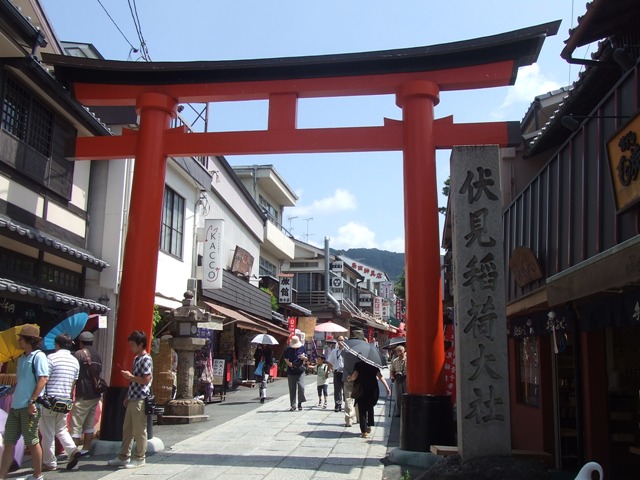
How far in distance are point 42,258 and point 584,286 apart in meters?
9.57

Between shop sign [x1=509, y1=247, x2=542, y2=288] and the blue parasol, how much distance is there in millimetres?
7462

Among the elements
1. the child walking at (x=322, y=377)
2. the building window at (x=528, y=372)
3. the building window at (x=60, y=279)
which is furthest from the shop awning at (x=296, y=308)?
the building window at (x=528, y=372)

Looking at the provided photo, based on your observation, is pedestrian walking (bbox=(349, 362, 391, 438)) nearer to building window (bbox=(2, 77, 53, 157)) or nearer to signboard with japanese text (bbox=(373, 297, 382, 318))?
building window (bbox=(2, 77, 53, 157))

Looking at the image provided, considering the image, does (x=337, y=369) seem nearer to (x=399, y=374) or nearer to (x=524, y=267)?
(x=399, y=374)

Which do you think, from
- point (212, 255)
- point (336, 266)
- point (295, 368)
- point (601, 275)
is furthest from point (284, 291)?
point (601, 275)

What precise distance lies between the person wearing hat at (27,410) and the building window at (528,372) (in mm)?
7884

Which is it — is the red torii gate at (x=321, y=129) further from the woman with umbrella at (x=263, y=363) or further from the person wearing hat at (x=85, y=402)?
the woman with umbrella at (x=263, y=363)

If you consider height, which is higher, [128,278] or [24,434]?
[128,278]

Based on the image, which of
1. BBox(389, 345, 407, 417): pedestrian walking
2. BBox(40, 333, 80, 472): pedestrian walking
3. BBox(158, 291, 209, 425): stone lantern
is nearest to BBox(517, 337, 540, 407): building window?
BBox(389, 345, 407, 417): pedestrian walking

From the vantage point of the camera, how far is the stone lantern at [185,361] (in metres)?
13.2

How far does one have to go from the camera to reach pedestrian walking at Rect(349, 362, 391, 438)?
36.7 ft

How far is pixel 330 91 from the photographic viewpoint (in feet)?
34.0

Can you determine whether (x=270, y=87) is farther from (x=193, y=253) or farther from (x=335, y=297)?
(x=335, y=297)

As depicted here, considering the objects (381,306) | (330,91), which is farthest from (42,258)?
(381,306)
